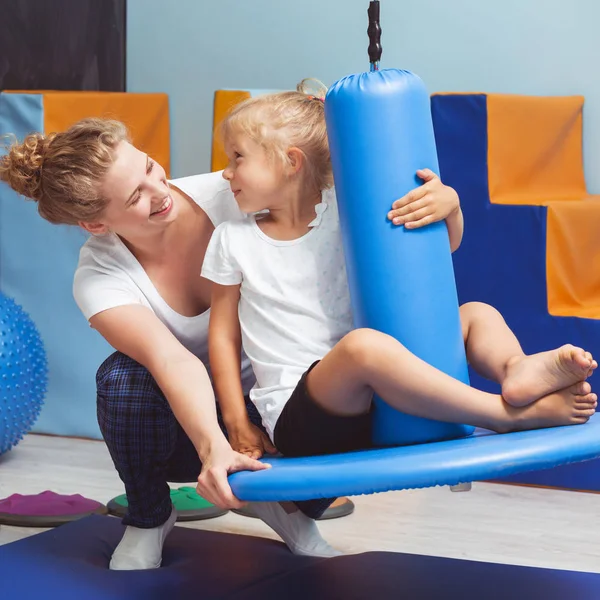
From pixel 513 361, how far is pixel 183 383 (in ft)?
1.49

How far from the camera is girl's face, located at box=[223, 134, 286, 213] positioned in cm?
143

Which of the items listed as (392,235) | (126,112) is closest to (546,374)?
(392,235)

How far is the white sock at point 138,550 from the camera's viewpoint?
1.58 meters

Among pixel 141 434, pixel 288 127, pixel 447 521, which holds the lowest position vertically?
pixel 447 521

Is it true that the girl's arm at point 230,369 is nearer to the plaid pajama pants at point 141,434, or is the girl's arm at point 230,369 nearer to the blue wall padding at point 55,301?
the plaid pajama pants at point 141,434

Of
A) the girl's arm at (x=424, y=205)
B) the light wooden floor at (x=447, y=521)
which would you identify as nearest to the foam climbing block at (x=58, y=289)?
the light wooden floor at (x=447, y=521)

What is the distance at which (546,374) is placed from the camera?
1232mm

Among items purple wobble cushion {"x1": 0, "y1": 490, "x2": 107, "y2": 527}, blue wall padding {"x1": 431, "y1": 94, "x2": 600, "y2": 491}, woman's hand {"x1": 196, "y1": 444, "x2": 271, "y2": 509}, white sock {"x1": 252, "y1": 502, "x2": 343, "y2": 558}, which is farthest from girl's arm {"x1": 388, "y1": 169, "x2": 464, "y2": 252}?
purple wobble cushion {"x1": 0, "y1": 490, "x2": 107, "y2": 527}

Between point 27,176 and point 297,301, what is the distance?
458 mm

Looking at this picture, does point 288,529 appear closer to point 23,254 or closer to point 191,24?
point 23,254

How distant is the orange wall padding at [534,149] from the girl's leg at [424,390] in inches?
38.2

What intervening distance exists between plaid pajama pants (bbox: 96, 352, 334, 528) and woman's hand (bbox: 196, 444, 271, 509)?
250mm

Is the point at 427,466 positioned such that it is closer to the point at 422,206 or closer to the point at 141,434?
the point at 422,206

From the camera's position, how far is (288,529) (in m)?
1.69
